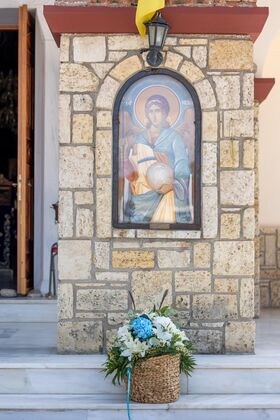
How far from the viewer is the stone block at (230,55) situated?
6.39 metres

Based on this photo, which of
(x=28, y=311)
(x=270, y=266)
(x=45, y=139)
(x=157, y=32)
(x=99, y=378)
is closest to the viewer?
(x=99, y=378)

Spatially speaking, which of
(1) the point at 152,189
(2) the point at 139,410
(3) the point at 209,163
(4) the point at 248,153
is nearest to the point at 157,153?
(1) the point at 152,189

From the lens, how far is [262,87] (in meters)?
8.84

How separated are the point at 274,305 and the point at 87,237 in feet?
13.5

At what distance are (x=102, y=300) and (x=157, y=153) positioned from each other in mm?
1290

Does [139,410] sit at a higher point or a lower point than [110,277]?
lower

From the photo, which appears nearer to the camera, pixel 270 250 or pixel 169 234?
pixel 169 234

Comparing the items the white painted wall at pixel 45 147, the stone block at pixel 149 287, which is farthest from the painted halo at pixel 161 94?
the white painted wall at pixel 45 147

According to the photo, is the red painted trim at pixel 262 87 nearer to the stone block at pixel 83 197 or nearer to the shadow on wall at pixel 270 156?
the shadow on wall at pixel 270 156

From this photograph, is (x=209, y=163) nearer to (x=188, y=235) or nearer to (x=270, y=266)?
(x=188, y=235)

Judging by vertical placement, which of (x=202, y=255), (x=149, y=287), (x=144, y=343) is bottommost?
(x=144, y=343)

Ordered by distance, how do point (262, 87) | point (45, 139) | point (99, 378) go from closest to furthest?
point (99, 378), point (262, 87), point (45, 139)

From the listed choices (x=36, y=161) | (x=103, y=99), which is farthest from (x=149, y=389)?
(x=36, y=161)

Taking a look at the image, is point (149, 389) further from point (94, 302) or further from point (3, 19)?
point (3, 19)
